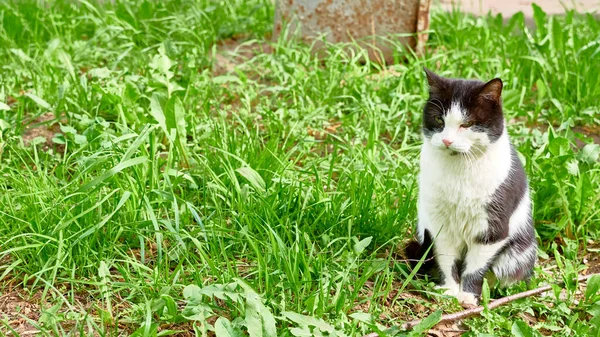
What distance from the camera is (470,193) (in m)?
2.72

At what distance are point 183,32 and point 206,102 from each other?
102 centimetres

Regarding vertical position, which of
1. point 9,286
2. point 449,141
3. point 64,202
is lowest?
point 9,286

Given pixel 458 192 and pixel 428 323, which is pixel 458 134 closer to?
pixel 458 192

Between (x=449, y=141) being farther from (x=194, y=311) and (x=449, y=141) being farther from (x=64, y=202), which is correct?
(x=64, y=202)

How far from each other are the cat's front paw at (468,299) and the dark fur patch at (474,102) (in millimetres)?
556

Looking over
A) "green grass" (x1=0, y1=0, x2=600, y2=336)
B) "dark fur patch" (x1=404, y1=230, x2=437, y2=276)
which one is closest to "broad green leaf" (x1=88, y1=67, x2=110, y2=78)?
"green grass" (x1=0, y1=0, x2=600, y2=336)

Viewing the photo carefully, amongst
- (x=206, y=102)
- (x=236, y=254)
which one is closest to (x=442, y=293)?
(x=236, y=254)

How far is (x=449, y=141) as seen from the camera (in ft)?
8.69

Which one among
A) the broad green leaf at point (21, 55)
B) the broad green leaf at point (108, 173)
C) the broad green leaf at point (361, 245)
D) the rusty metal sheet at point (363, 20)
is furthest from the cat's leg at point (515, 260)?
the broad green leaf at point (21, 55)

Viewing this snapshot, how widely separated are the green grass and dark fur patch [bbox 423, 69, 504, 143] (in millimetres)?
470

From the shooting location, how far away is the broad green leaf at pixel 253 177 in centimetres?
300

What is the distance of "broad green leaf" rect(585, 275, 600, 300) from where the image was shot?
2.76 metres

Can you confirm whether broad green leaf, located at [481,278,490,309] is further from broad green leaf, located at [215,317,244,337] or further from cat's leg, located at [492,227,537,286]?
broad green leaf, located at [215,317,244,337]

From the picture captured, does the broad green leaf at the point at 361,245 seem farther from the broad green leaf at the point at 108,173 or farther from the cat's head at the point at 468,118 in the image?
the broad green leaf at the point at 108,173
